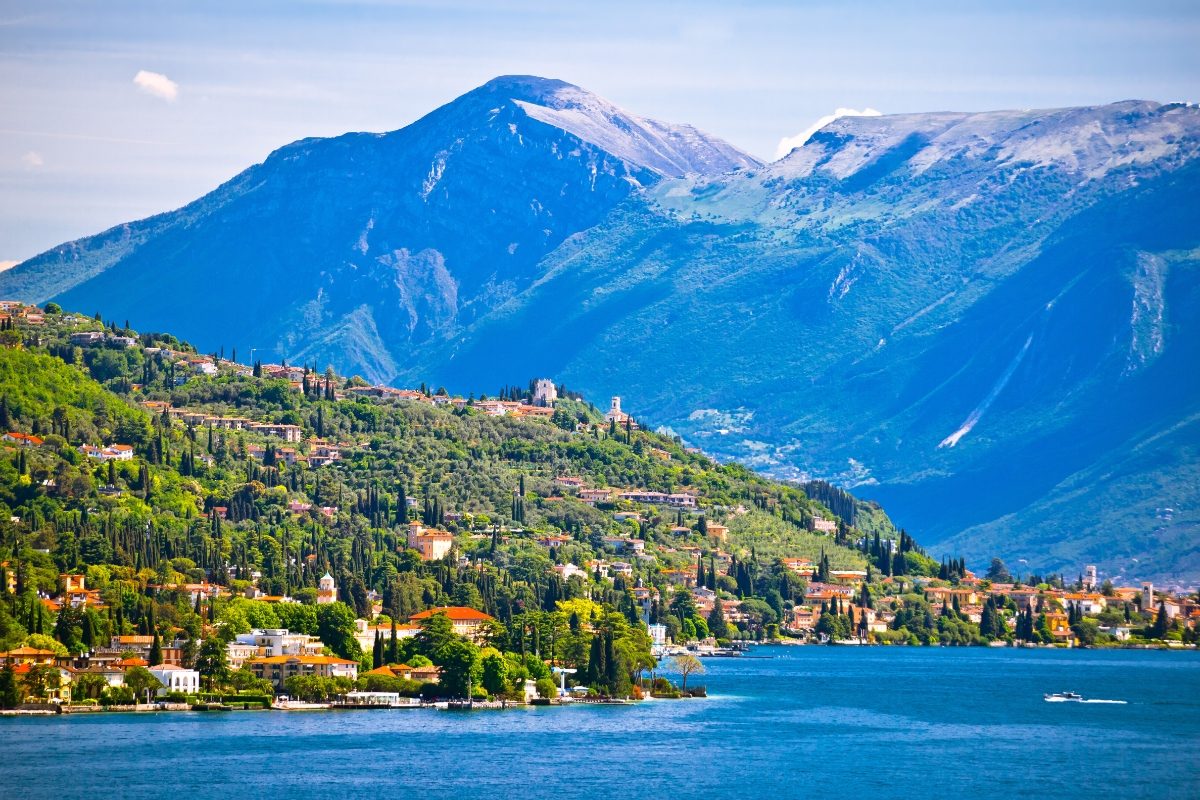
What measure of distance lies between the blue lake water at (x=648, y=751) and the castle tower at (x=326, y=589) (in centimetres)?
2382

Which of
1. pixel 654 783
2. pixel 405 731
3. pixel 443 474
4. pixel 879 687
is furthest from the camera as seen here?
pixel 443 474

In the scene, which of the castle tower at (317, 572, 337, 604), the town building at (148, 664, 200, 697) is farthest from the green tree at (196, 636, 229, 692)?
the castle tower at (317, 572, 337, 604)

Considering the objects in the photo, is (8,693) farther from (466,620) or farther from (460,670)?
(466,620)

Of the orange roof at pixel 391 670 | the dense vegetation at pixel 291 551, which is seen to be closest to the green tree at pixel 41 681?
the dense vegetation at pixel 291 551

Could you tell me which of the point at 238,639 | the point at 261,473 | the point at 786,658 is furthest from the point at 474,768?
the point at 261,473

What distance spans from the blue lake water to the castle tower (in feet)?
78.2

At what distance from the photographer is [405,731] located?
101312mm

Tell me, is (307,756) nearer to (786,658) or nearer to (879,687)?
(879,687)

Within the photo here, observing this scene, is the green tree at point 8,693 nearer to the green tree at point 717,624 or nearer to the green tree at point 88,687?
the green tree at point 88,687

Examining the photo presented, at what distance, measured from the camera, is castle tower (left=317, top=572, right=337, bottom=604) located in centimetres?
14150

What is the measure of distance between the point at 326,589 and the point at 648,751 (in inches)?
1948

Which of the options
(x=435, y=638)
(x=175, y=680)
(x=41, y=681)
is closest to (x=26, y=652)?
(x=41, y=681)

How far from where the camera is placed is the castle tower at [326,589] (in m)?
142

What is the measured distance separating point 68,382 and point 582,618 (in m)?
60.7
